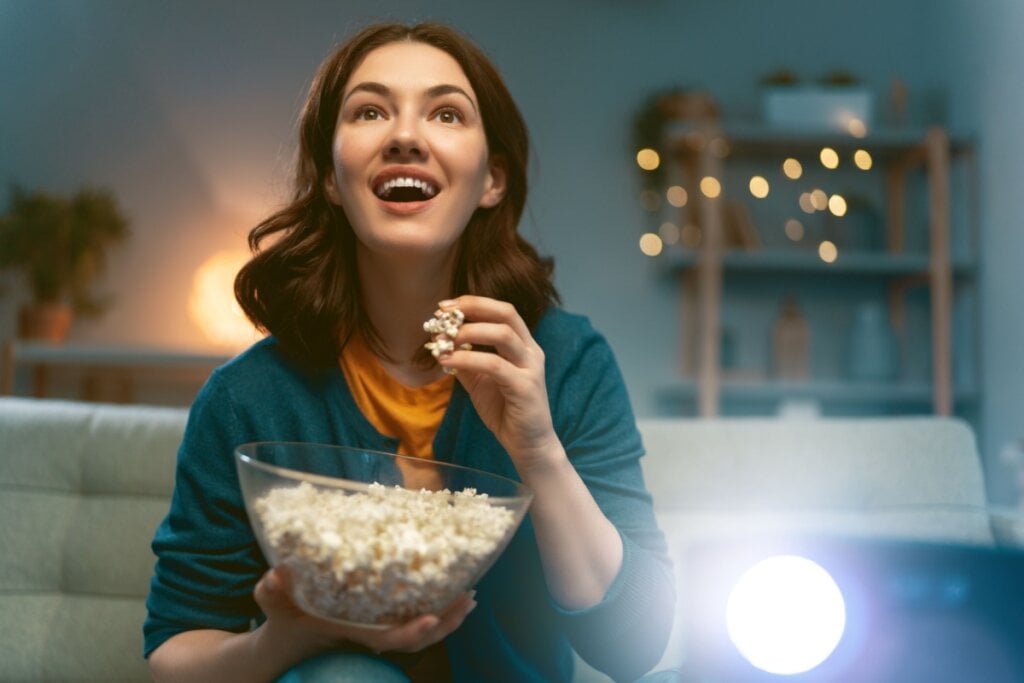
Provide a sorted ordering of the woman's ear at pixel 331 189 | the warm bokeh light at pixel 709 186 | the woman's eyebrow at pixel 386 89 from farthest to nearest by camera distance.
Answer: the warm bokeh light at pixel 709 186 → the woman's ear at pixel 331 189 → the woman's eyebrow at pixel 386 89

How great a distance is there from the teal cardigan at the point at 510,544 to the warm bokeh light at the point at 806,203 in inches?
119

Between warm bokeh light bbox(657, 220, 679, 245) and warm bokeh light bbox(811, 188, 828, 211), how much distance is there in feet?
1.90

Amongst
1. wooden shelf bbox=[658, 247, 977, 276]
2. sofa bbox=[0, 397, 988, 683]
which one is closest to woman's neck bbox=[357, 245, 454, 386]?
sofa bbox=[0, 397, 988, 683]

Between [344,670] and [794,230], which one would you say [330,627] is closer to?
[344,670]

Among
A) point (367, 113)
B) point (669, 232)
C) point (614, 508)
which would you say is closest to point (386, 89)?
point (367, 113)

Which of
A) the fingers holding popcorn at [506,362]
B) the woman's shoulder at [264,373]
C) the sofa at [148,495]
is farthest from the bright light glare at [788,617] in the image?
the sofa at [148,495]

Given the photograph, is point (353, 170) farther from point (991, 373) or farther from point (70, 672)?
point (991, 373)

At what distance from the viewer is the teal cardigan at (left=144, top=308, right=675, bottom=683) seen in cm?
95

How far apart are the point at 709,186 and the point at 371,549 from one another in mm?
2872

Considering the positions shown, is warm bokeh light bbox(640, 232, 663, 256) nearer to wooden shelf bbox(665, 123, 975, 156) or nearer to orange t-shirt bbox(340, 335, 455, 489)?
wooden shelf bbox(665, 123, 975, 156)

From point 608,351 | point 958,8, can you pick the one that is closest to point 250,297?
point 608,351

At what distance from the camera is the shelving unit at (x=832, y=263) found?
3455 millimetres

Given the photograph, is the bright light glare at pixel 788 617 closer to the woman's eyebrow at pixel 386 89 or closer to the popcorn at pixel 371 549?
the popcorn at pixel 371 549

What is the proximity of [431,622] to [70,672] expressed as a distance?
85 cm
